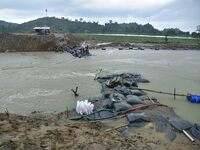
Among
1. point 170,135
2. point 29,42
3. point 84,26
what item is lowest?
point 170,135

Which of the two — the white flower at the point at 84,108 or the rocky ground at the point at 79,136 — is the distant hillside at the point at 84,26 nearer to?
the white flower at the point at 84,108

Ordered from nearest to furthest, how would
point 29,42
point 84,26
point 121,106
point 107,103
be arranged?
point 121,106, point 107,103, point 29,42, point 84,26

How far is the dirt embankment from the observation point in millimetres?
37938

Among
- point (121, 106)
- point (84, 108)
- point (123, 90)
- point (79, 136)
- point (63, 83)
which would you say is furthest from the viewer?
point (63, 83)

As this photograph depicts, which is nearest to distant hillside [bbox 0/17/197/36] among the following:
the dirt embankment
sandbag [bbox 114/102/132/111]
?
the dirt embankment

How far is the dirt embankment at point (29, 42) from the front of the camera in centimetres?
3794

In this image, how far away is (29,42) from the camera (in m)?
38.5

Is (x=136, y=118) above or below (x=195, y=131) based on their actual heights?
above

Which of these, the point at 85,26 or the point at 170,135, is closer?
the point at 170,135

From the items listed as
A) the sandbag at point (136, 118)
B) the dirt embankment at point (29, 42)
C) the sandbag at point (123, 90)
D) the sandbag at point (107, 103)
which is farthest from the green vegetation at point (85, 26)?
the sandbag at point (136, 118)

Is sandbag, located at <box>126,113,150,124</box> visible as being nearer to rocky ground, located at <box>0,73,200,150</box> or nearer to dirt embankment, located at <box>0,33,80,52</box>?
rocky ground, located at <box>0,73,200,150</box>

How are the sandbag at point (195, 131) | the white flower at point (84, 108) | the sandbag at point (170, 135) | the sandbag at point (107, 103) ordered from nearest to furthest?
the sandbag at point (170, 135), the sandbag at point (195, 131), the white flower at point (84, 108), the sandbag at point (107, 103)

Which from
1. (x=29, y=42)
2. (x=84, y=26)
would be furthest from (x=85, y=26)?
(x=29, y=42)

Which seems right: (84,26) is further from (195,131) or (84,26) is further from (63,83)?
(195,131)
